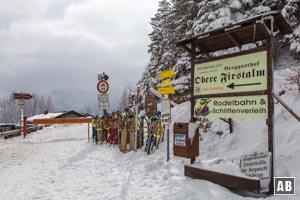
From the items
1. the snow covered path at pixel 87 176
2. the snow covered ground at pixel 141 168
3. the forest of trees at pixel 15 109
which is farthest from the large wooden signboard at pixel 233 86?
the forest of trees at pixel 15 109

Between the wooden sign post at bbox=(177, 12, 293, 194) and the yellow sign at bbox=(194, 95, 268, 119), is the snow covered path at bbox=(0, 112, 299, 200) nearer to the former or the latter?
the wooden sign post at bbox=(177, 12, 293, 194)

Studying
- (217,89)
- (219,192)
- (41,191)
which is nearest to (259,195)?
(219,192)

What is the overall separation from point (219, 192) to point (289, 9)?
11.5 m

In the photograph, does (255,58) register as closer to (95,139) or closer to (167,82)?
(167,82)

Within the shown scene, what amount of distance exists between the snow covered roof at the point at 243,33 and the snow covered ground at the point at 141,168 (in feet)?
9.09

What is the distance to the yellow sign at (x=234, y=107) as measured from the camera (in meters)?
Result: 5.38

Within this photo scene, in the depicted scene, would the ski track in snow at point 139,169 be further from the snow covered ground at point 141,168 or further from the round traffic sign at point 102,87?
the round traffic sign at point 102,87

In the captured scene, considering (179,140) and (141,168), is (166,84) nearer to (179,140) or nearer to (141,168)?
(179,140)

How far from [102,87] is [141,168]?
6.28m

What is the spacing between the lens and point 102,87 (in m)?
13.0

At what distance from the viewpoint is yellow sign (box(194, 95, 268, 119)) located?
5.38 m

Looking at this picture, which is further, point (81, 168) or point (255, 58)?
point (81, 168)

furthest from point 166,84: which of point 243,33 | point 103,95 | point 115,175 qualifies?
point 103,95

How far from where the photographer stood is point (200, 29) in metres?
13.5
